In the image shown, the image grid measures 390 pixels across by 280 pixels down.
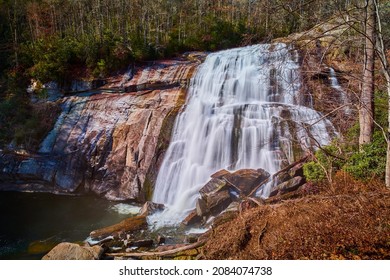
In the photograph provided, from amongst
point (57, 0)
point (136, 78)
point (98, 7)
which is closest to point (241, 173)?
point (136, 78)

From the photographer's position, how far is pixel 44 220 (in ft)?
34.0

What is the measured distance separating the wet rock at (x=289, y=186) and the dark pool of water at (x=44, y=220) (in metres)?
5.78

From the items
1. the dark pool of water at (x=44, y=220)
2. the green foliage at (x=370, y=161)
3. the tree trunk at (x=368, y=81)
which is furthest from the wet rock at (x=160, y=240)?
the tree trunk at (x=368, y=81)

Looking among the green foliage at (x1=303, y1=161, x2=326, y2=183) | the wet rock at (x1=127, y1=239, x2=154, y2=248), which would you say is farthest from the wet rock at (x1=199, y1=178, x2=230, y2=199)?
the green foliage at (x1=303, y1=161, x2=326, y2=183)

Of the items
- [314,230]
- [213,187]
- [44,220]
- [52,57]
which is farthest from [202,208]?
[52,57]

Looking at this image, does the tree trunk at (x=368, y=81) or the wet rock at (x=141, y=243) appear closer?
the tree trunk at (x=368, y=81)

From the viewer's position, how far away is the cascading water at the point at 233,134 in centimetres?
993

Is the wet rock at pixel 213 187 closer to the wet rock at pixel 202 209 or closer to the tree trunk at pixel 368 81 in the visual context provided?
the wet rock at pixel 202 209

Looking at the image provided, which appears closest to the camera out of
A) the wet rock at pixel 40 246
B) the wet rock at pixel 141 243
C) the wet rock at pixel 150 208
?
the wet rock at pixel 141 243

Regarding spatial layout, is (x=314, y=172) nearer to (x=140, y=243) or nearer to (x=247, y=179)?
(x=247, y=179)

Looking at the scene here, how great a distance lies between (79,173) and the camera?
1309 cm

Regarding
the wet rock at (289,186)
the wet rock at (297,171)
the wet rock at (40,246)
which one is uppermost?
the wet rock at (297,171)

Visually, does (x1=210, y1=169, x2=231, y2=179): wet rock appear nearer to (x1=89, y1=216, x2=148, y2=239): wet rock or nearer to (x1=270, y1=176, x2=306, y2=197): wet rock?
(x1=270, y1=176, x2=306, y2=197): wet rock

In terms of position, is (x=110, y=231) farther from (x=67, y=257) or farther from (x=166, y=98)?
(x=166, y=98)
